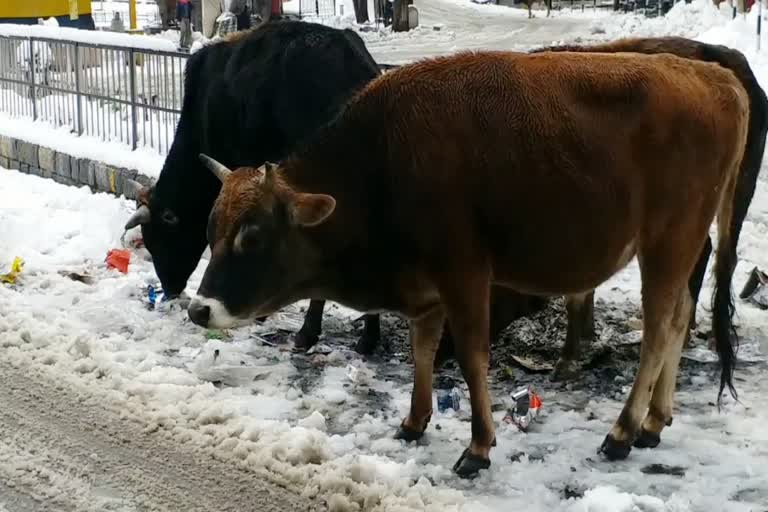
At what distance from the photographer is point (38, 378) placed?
6.80 m

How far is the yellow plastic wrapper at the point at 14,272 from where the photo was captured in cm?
870

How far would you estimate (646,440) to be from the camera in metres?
5.91

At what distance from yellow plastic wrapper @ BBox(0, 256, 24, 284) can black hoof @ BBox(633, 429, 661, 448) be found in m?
5.20

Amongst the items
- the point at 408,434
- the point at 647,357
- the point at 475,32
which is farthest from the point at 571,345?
the point at 475,32

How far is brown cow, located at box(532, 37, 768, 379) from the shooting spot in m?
6.18

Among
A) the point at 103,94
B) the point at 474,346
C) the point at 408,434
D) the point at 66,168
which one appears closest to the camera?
the point at 474,346

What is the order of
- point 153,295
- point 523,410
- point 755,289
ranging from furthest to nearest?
point 153,295, point 755,289, point 523,410

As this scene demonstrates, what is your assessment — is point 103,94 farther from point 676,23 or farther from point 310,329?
point 676,23

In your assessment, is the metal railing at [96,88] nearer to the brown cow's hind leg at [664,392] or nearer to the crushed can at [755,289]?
the crushed can at [755,289]

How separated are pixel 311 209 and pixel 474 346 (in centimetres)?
109

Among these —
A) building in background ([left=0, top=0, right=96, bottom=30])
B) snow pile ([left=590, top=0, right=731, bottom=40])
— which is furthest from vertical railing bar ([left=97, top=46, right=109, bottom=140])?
snow pile ([left=590, top=0, right=731, bottom=40])

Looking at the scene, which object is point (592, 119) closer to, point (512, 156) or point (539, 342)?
point (512, 156)

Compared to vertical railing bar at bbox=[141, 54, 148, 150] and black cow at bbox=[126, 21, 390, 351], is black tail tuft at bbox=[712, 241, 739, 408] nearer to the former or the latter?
black cow at bbox=[126, 21, 390, 351]

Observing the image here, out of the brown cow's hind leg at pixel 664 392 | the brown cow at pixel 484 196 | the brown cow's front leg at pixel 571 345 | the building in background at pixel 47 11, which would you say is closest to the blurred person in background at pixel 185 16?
the building in background at pixel 47 11
